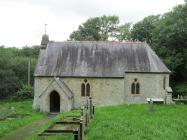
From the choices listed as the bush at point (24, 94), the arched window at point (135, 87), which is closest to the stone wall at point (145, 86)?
the arched window at point (135, 87)

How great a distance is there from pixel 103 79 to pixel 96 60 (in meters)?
2.57

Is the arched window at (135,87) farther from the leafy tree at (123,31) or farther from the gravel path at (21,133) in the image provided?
the leafy tree at (123,31)

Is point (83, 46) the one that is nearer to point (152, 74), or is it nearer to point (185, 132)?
point (152, 74)

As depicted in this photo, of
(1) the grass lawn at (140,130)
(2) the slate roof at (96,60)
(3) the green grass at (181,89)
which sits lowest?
(1) the grass lawn at (140,130)

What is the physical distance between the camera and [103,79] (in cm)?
4044

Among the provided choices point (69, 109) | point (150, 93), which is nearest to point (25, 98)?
point (69, 109)

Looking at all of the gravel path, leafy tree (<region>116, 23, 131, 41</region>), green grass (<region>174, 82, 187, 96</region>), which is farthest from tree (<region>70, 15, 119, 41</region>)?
the gravel path

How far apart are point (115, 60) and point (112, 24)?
130 ft

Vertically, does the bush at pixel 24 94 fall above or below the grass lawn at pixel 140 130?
above

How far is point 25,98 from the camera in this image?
55281 mm

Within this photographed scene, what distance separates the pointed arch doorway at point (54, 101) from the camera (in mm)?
40138

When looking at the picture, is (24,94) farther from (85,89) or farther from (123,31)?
(123,31)

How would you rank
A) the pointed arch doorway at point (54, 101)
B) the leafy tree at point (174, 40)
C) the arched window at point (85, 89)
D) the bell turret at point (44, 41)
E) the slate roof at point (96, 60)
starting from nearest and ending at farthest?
the pointed arch doorway at point (54, 101) < the slate roof at point (96, 60) < the arched window at point (85, 89) < the bell turret at point (44, 41) < the leafy tree at point (174, 40)

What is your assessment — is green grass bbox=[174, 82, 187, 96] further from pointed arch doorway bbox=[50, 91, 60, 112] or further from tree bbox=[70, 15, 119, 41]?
tree bbox=[70, 15, 119, 41]
